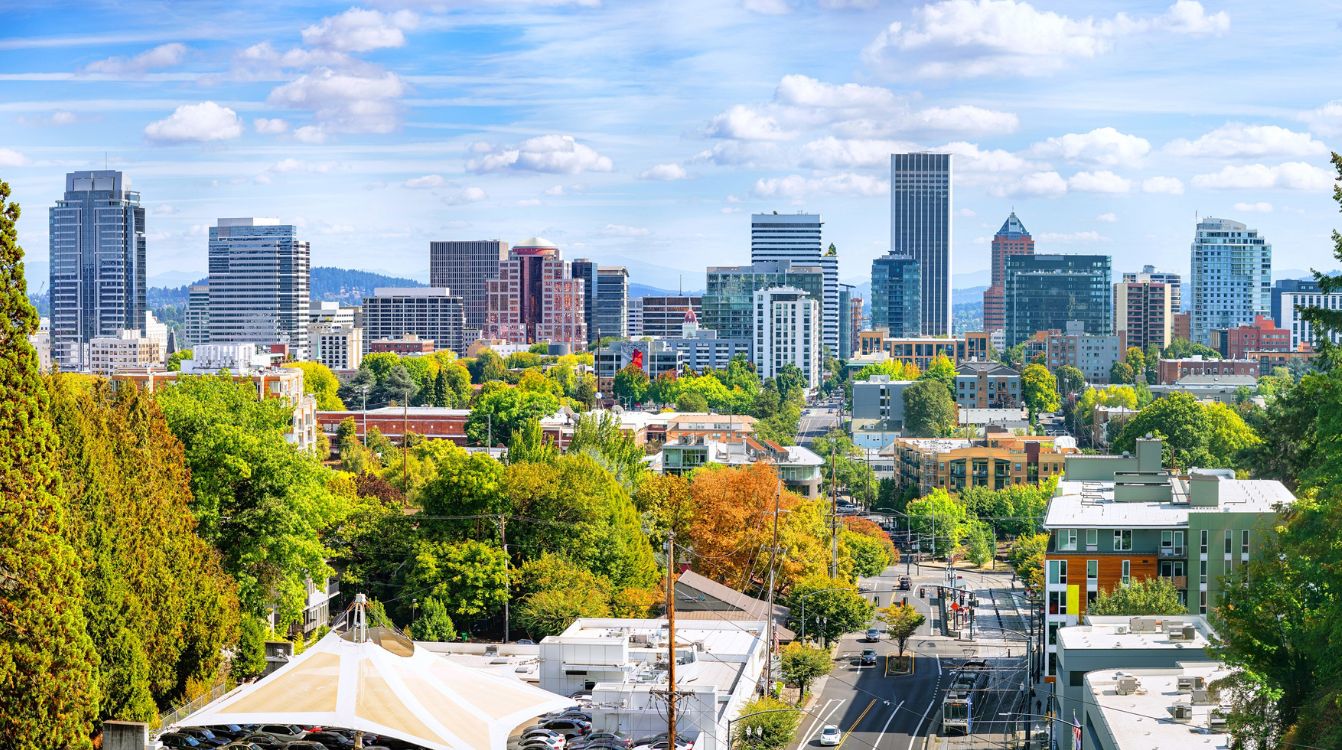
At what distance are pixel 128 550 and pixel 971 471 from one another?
62374mm

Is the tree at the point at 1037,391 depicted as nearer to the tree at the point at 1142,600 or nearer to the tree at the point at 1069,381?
the tree at the point at 1069,381

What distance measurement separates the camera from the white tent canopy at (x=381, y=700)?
23375 millimetres

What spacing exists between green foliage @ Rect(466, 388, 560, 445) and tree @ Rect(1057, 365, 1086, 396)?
70860 millimetres

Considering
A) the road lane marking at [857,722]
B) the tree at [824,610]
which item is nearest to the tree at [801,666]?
the road lane marking at [857,722]

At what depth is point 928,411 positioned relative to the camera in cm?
12188

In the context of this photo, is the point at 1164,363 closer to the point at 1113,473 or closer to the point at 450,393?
the point at 450,393

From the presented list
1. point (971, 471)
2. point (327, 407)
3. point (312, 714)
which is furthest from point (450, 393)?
point (312, 714)

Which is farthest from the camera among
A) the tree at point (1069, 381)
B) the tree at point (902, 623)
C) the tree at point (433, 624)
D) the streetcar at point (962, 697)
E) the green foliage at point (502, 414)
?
the tree at point (1069, 381)

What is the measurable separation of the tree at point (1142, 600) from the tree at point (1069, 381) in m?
125

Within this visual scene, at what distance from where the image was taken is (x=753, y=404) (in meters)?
140

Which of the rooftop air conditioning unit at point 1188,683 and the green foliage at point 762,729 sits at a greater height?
the rooftop air conditioning unit at point 1188,683

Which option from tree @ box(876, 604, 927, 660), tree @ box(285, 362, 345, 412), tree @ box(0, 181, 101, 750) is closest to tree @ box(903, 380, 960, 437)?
tree @ box(285, 362, 345, 412)

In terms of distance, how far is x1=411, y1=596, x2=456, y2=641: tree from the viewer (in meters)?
47.0

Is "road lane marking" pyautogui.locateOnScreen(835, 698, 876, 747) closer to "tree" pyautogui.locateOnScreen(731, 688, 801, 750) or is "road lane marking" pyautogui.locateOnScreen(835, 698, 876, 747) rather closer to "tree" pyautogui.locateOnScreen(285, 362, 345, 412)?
"tree" pyautogui.locateOnScreen(731, 688, 801, 750)
